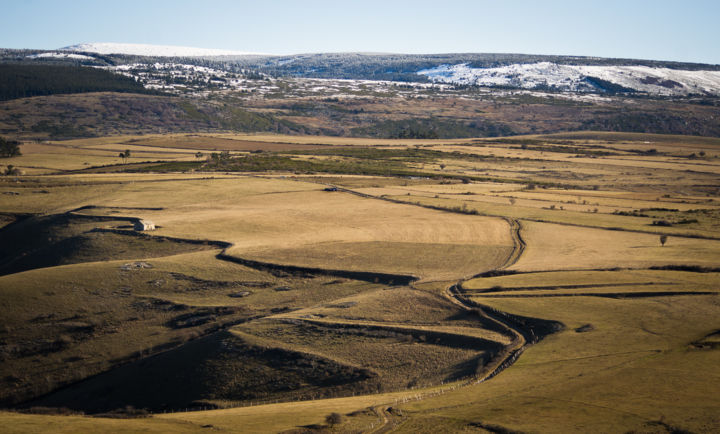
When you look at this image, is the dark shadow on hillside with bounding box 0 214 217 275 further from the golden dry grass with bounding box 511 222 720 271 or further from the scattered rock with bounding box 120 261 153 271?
the golden dry grass with bounding box 511 222 720 271

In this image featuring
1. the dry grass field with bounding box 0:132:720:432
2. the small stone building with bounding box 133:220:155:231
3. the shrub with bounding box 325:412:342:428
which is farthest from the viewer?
the small stone building with bounding box 133:220:155:231

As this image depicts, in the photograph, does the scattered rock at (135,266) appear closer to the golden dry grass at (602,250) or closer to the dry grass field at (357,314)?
the dry grass field at (357,314)

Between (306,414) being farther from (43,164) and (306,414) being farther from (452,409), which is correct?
(43,164)

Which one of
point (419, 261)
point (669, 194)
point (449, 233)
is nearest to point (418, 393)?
point (419, 261)

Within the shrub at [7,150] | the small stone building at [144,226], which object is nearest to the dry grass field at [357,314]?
the small stone building at [144,226]

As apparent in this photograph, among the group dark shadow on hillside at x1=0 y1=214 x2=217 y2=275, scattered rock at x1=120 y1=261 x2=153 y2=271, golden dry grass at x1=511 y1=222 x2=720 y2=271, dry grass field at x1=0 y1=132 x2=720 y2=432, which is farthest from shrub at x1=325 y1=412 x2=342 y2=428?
dark shadow on hillside at x1=0 y1=214 x2=217 y2=275

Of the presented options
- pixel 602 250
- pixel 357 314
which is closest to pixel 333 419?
pixel 357 314

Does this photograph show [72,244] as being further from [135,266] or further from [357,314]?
[357,314]
